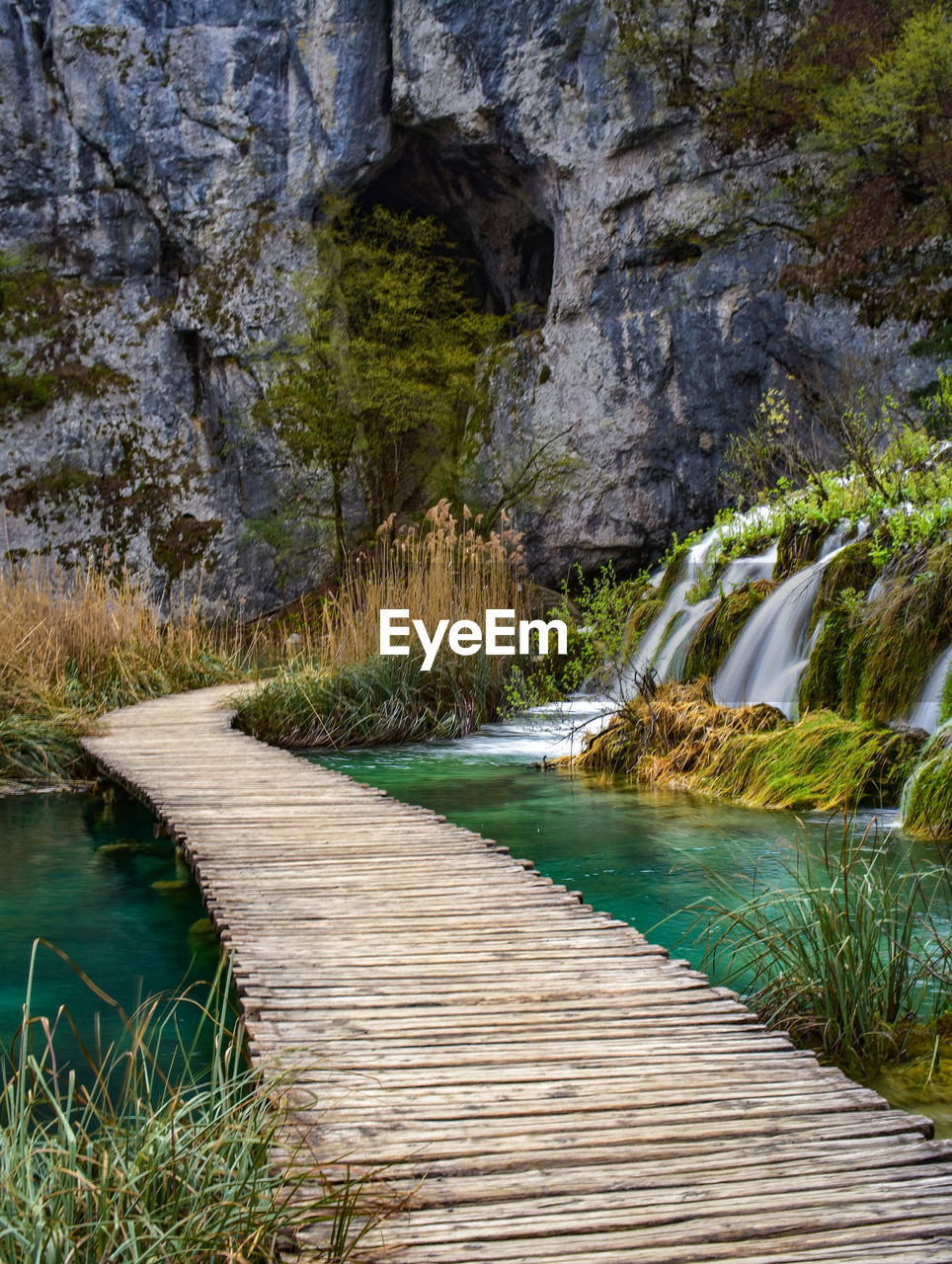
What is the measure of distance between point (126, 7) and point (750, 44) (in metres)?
7.99

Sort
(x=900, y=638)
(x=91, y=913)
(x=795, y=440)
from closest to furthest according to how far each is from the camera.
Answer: (x=91, y=913), (x=900, y=638), (x=795, y=440)

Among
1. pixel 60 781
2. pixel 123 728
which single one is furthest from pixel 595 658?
pixel 60 781

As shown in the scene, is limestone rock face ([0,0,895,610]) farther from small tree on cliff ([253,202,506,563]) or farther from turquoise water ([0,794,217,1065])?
turquoise water ([0,794,217,1065])

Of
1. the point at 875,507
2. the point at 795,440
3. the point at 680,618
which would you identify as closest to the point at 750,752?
the point at 875,507

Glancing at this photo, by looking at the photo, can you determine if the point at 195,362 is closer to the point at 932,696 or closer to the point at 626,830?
the point at 626,830

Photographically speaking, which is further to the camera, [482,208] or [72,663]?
[482,208]

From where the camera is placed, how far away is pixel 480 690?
7766mm

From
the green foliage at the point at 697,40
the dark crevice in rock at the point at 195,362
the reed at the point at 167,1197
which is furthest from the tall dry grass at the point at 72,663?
the green foliage at the point at 697,40

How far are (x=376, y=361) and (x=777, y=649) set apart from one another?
826 cm

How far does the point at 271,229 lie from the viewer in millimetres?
14266

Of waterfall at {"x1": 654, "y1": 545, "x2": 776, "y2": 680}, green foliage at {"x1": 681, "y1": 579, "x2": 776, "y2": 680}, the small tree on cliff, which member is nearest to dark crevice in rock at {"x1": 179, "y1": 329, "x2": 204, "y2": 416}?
the small tree on cliff

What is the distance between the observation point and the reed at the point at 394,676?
23.8 feet

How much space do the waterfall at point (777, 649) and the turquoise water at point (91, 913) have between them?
10.8 ft

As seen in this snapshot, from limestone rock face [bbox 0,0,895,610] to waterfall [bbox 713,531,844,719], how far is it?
5.33 metres
